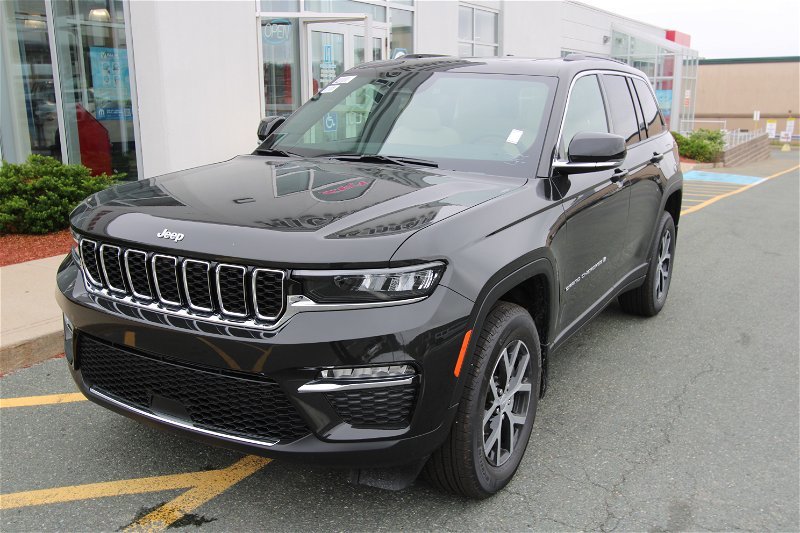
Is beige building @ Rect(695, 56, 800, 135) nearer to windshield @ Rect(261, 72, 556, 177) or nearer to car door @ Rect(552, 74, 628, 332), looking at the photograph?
car door @ Rect(552, 74, 628, 332)

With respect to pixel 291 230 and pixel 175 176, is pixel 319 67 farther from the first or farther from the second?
pixel 291 230

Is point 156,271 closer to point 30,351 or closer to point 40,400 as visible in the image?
point 40,400

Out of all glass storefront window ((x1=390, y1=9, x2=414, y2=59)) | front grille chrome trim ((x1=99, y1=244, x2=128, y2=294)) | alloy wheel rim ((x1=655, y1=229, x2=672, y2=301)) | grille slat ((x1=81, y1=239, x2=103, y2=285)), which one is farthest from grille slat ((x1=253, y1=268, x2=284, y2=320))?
glass storefront window ((x1=390, y1=9, x2=414, y2=59))

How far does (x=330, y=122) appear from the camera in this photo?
173 inches

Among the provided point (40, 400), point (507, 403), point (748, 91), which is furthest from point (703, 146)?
point (748, 91)

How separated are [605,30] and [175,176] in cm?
3013

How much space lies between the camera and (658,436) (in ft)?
12.6

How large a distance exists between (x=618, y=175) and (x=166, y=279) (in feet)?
9.40

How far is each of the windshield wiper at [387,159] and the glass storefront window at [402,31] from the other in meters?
10.9

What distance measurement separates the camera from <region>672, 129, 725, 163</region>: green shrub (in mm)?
23047

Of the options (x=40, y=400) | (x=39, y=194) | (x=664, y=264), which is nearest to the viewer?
(x=40, y=400)

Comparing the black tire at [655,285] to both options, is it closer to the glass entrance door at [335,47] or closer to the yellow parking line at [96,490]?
the yellow parking line at [96,490]

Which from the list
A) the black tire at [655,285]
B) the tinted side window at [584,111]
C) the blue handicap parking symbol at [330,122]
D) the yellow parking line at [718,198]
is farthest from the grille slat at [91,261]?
the yellow parking line at [718,198]

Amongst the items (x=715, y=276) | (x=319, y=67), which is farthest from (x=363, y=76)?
(x=319, y=67)
